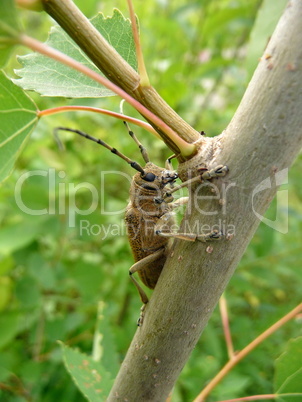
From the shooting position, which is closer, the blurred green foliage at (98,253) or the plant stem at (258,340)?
the plant stem at (258,340)

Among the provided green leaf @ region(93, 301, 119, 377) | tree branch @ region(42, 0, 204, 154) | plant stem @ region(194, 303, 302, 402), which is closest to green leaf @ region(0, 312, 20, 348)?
green leaf @ region(93, 301, 119, 377)

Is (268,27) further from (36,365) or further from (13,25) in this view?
(36,365)

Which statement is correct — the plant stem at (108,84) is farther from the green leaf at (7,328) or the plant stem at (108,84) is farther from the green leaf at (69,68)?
the green leaf at (7,328)

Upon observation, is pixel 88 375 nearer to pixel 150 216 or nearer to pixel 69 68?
pixel 150 216

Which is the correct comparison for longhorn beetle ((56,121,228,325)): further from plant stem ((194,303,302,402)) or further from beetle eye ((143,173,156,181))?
plant stem ((194,303,302,402))

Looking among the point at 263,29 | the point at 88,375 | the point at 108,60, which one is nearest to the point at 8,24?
the point at 108,60

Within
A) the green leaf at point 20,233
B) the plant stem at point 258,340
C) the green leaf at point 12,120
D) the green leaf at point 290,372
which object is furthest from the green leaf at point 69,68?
the green leaf at point 20,233
